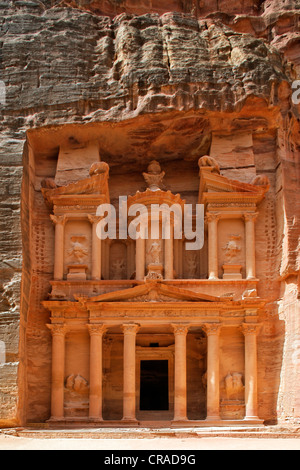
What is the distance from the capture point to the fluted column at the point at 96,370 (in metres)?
25.1

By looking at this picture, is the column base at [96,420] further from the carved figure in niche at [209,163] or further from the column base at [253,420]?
the carved figure in niche at [209,163]

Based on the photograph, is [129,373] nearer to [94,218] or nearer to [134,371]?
[134,371]

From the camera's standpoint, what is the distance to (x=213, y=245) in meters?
26.8

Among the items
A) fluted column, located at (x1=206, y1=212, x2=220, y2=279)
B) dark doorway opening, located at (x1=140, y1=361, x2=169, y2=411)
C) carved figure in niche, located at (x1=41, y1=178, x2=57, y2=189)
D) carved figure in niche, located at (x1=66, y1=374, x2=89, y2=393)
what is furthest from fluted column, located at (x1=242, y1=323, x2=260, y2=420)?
carved figure in niche, located at (x1=41, y1=178, x2=57, y2=189)

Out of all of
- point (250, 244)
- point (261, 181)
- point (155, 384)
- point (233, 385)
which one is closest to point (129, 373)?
point (233, 385)

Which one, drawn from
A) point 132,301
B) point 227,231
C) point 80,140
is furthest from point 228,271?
point 80,140

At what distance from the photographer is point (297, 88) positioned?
28406 mm

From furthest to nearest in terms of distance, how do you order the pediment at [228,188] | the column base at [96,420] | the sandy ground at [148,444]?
the pediment at [228,188]
the column base at [96,420]
the sandy ground at [148,444]

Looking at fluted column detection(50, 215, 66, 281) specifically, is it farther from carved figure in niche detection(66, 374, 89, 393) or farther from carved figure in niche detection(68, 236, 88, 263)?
carved figure in niche detection(66, 374, 89, 393)

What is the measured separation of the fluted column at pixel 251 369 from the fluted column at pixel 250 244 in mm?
1788

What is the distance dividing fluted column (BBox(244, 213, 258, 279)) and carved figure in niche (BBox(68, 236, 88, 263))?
17.3ft

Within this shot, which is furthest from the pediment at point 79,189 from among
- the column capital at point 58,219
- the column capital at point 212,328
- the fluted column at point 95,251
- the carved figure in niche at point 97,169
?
the column capital at point 212,328

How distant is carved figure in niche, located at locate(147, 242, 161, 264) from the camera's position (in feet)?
88.5

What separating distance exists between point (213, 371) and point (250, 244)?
4331 mm
